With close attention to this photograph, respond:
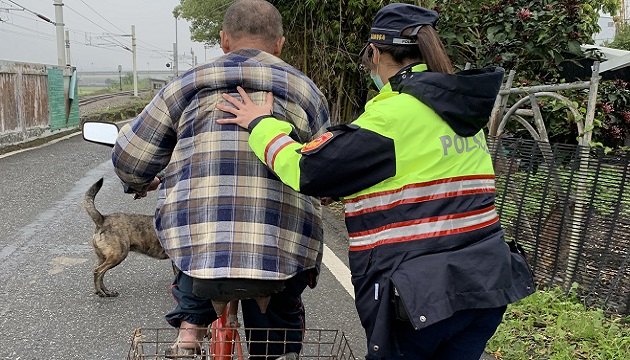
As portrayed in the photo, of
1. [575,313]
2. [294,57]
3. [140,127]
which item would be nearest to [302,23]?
[294,57]

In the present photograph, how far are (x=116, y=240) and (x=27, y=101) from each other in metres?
11.2

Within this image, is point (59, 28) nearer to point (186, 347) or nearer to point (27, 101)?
point (27, 101)

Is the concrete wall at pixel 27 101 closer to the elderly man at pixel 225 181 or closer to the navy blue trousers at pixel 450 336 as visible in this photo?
the elderly man at pixel 225 181

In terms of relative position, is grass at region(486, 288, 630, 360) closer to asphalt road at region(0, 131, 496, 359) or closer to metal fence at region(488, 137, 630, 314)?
metal fence at region(488, 137, 630, 314)

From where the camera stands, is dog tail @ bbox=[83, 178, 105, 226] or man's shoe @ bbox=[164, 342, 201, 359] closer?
man's shoe @ bbox=[164, 342, 201, 359]

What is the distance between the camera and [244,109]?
1.82 metres

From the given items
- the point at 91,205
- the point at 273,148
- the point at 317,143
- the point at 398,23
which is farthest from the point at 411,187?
the point at 91,205

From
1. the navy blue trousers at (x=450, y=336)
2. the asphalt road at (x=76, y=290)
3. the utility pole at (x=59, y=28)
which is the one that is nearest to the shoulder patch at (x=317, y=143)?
the navy blue trousers at (x=450, y=336)

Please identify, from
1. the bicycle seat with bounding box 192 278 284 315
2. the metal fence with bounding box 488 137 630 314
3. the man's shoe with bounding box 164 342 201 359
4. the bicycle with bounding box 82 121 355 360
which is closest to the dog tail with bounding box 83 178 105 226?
the bicycle with bounding box 82 121 355 360

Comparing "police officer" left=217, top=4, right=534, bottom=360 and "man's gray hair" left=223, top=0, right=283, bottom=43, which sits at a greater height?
"man's gray hair" left=223, top=0, right=283, bottom=43

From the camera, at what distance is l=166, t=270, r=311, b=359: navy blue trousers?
78.9 inches

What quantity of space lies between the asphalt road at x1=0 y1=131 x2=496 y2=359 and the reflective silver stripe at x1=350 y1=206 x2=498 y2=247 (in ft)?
6.77

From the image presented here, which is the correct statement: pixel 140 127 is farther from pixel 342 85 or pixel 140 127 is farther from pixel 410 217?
pixel 342 85

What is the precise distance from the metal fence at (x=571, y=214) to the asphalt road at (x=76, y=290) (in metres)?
1.59
